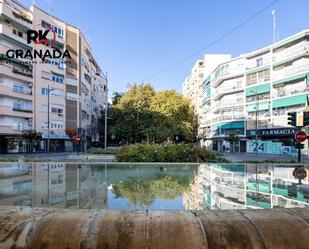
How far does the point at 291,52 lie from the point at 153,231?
5753 cm

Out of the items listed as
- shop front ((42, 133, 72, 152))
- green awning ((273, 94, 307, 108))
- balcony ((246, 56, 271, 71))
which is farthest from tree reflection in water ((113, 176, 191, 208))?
balcony ((246, 56, 271, 71))

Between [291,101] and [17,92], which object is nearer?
[17,92]

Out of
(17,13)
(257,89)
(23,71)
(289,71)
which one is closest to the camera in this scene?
(17,13)

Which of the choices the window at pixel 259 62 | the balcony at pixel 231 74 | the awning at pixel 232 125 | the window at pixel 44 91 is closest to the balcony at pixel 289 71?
the window at pixel 259 62

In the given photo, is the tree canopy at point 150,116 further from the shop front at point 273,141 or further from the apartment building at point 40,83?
the shop front at point 273,141

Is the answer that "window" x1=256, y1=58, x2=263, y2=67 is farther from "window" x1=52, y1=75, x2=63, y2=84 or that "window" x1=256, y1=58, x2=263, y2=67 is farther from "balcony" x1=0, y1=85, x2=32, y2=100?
"balcony" x1=0, y1=85, x2=32, y2=100

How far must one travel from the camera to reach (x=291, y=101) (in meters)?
53.3

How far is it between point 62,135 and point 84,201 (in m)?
51.1

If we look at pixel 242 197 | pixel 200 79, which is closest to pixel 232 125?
→ pixel 200 79

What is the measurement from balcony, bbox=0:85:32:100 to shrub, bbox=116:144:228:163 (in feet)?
98.4

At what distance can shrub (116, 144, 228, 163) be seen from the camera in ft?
76.4

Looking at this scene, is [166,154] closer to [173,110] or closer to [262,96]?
[173,110]

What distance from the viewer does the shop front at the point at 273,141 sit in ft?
174

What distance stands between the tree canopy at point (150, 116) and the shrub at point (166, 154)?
2542cm
